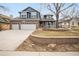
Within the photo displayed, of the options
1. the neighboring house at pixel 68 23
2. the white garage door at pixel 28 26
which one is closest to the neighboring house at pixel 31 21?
the white garage door at pixel 28 26

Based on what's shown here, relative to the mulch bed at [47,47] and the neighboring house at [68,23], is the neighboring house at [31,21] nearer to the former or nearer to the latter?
the neighboring house at [68,23]

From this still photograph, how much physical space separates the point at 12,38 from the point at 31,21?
645 millimetres

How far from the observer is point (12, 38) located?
4051 millimetres

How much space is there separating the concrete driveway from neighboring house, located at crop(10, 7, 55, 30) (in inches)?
5.4


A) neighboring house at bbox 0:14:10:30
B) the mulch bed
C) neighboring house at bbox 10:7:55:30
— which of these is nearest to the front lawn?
neighboring house at bbox 10:7:55:30

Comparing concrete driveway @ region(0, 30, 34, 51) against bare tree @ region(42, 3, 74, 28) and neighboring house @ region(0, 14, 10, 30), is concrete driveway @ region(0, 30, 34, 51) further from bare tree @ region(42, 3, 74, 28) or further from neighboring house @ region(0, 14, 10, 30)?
bare tree @ region(42, 3, 74, 28)

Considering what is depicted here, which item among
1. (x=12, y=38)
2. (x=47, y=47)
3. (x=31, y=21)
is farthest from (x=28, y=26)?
(x=47, y=47)

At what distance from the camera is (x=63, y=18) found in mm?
4055

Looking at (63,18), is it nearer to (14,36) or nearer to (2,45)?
(14,36)

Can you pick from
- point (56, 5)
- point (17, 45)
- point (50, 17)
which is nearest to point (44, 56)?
point (17, 45)

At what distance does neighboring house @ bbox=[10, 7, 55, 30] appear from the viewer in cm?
407

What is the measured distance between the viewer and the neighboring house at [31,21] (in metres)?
4.07

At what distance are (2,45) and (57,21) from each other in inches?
58.2

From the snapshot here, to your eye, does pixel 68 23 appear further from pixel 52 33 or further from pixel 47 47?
pixel 47 47
